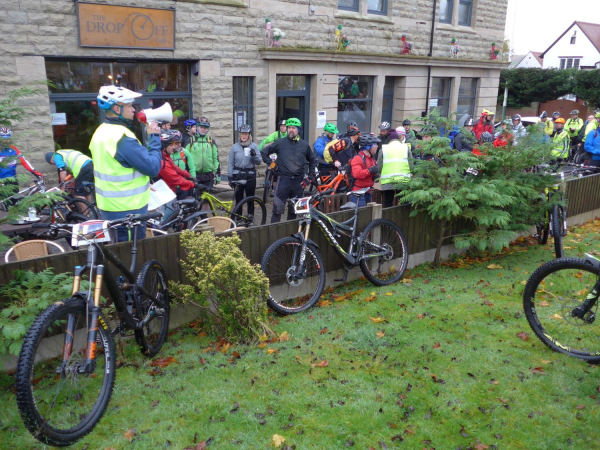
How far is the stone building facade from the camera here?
31.7 feet

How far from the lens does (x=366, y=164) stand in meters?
8.42

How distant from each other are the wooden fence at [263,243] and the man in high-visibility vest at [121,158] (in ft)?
1.46

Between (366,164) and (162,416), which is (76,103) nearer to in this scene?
(366,164)

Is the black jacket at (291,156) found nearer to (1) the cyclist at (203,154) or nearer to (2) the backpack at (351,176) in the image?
(2) the backpack at (351,176)

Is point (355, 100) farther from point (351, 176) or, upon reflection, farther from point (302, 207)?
point (302, 207)

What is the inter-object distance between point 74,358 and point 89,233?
3.00 ft

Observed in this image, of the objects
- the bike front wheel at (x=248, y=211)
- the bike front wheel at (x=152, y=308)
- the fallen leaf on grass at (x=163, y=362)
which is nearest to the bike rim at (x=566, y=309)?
the fallen leaf on grass at (x=163, y=362)

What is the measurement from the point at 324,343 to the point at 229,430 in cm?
158

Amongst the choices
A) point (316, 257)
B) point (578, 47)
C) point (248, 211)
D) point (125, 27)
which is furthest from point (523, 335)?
point (578, 47)

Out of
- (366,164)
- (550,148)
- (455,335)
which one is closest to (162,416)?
(455,335)

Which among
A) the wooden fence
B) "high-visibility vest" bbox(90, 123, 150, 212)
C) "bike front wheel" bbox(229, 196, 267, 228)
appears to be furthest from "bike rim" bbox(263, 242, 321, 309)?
"bike front wheel" bbox(229, 196, 267, 228)

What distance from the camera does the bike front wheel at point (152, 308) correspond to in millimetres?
4578

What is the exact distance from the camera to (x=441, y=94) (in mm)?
18969

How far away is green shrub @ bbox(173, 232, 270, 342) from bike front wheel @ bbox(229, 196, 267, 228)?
3105 mm
